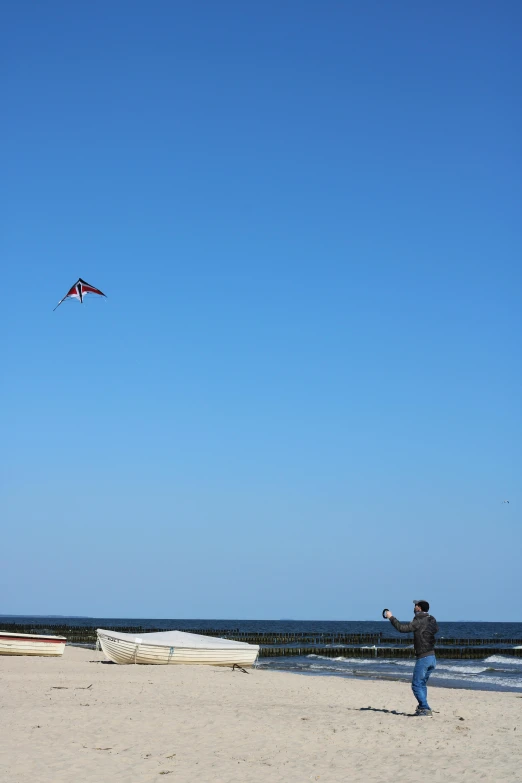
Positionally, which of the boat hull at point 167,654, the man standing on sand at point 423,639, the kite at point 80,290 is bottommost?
the boat hull at point 167,654

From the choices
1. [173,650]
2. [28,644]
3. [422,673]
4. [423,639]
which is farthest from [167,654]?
[423,639]

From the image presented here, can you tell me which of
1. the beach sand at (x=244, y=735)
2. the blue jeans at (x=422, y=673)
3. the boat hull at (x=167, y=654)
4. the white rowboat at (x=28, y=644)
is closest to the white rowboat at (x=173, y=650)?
the boat hull at (x=167, y=654)

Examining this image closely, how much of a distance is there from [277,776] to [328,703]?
8707 millimetres

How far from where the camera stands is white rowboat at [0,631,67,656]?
99.7ft

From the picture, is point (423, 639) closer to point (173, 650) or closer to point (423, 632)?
point (423, 632)

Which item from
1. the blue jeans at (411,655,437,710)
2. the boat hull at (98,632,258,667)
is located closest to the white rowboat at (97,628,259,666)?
the boat hull at (98,632,258,667)

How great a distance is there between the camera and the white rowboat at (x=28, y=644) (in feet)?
99.7

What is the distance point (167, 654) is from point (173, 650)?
256 mm

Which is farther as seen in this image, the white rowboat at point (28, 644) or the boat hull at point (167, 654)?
the white rowboat at point (28, 644)

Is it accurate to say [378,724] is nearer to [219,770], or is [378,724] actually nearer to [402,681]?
[219,770]

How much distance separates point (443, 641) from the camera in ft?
241

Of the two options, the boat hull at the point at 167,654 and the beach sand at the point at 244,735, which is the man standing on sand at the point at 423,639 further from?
the boat hull at the point at 167,654

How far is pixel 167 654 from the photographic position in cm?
2784

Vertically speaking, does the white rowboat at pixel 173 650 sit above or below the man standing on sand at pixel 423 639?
below
